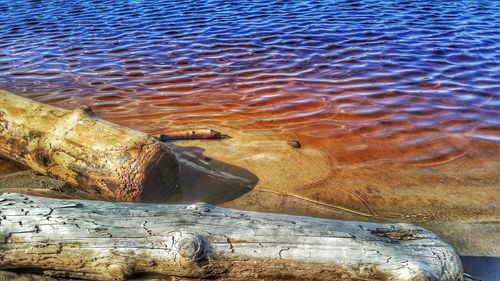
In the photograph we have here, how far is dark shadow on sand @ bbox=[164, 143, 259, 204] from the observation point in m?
4.18

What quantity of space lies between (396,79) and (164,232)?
553cm

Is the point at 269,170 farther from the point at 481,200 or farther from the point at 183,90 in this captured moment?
the point at 183,90

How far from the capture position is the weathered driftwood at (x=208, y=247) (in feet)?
8.87

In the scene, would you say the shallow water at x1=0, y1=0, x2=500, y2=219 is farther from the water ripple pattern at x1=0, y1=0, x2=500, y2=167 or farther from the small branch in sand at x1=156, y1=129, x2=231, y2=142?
the small branch in sand at x1=156, y1=129, x2=231, y2=142

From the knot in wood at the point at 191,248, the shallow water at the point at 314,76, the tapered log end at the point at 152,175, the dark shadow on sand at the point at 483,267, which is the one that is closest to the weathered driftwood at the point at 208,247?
the knot in wood at the point at 191,248

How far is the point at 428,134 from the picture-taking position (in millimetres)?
5520

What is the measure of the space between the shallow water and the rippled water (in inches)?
1.0

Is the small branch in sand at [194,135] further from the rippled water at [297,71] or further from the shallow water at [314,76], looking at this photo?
the rippled water at [297,71]

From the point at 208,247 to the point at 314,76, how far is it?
526 centimetres

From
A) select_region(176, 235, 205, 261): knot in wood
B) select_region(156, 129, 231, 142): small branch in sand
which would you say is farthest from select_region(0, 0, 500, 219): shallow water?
select_region(176, 235, 205, 261): knot in wood

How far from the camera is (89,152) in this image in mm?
3891

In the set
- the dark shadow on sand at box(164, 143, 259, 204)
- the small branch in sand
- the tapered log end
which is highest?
the tapered log end

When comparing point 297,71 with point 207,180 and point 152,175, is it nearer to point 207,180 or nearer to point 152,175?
point 207,180

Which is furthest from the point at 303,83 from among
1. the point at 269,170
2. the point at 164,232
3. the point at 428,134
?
the point at 164,232
